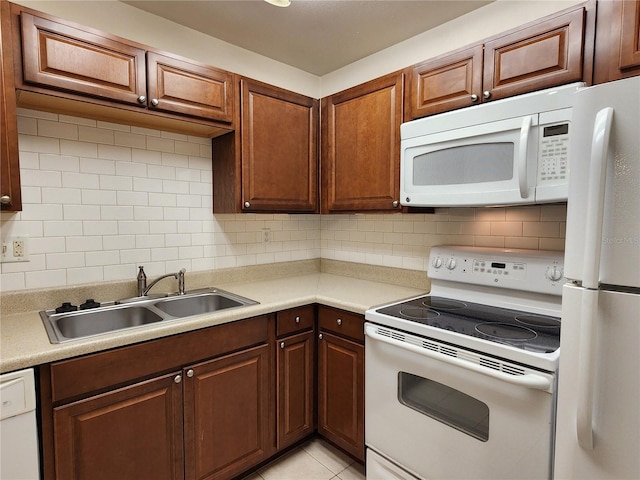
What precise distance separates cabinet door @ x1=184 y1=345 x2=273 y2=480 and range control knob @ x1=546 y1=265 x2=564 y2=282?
4.46 feet

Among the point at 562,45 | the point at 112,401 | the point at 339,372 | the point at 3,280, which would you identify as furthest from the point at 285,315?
the point at 562,45

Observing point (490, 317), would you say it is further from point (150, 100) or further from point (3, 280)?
point (3, 280)

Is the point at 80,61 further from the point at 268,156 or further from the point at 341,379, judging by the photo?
the point at 341,379

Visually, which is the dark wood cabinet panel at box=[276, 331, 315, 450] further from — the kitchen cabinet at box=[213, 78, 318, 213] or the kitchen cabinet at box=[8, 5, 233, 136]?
the kitchen cabinet at box=[8, 5, 233, 136]

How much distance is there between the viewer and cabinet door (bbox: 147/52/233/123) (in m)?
1.73

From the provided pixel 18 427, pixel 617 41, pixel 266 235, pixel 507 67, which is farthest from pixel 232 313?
pixel 617 41

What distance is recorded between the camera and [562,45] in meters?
1.40

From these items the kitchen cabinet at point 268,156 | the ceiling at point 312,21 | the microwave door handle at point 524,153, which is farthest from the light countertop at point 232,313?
the ceiling at point 312,21

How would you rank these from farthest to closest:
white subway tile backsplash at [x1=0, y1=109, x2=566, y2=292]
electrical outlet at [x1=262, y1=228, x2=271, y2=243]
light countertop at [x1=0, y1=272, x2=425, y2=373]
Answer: electrical outlet at [x1=262, y1=228, x2=271, y2=243]
white subway tile backsplash at [x1=0, y1=109, x2=566, y2=292]
light countertop at [x1=0, y1=272, x2=425, y2=373]

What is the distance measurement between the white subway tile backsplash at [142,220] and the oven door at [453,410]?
2.56 feet

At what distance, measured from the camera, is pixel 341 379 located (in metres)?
1.93

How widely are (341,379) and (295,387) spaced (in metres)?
0.26

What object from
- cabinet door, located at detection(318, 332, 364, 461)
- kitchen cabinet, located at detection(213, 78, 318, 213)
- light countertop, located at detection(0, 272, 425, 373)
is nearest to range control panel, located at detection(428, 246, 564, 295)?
light countertop, located at detection(0, 272, 425, 373)

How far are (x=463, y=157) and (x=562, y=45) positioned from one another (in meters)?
0.53
